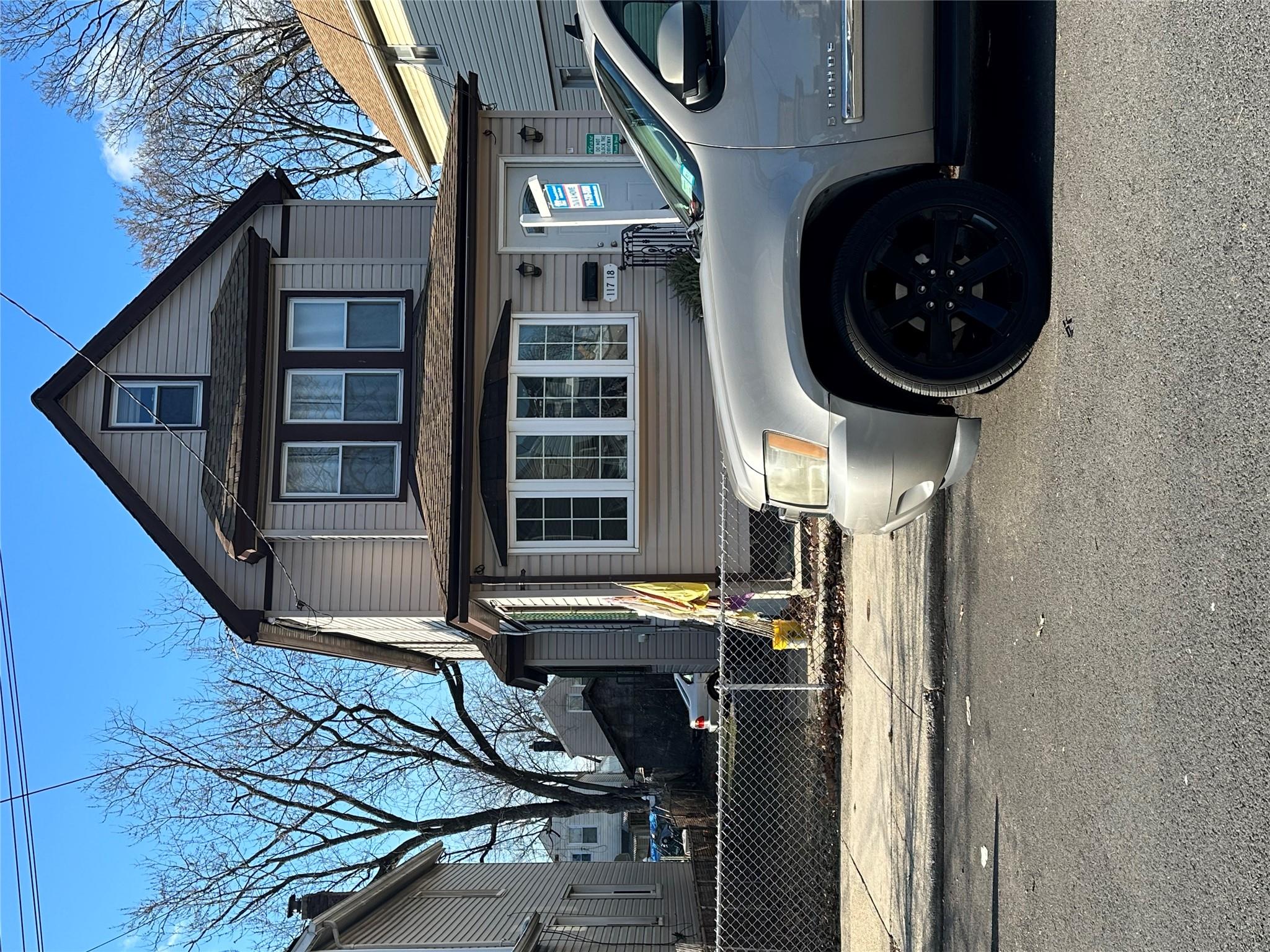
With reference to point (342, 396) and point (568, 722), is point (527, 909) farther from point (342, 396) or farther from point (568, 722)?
point (342, 396)

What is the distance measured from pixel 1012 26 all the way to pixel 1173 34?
6.22ft

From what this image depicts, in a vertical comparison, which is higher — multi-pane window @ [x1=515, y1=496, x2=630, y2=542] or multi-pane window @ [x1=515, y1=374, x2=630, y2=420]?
multi-pane window @ [x1=515, y1=374, x2=630, y2=420]

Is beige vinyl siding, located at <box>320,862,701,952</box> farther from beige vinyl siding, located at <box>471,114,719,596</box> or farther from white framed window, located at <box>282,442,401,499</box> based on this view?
white framed window, located at <box>282,442,401,499</box>

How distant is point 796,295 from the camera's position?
5.47m

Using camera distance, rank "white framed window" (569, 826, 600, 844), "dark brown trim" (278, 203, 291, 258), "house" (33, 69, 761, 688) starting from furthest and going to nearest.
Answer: "white framed window" (569, 826, 600, 844) < "dark brown trim" (278, 203, 291, 258) < "house" (33, 69, 761, 688)

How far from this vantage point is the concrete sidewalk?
22.5 ft

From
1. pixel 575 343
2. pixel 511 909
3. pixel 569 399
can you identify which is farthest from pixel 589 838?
pixel 575 343

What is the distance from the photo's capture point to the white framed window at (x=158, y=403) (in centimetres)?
1272

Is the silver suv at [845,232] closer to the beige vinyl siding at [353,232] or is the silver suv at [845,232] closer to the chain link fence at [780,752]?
the chain link fence at [780,752]

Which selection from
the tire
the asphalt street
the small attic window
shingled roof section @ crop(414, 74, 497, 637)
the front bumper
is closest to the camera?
the asphalt street

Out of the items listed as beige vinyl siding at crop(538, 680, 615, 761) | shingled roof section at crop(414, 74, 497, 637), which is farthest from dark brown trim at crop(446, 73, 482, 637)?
beige vinyl siding at crop(538, 680, 615, 761)

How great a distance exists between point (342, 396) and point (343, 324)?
947 mm

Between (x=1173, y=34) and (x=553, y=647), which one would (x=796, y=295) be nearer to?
(x=1173, y=34)

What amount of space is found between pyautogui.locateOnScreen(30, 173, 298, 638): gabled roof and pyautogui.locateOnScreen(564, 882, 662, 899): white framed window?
26.0 ft
